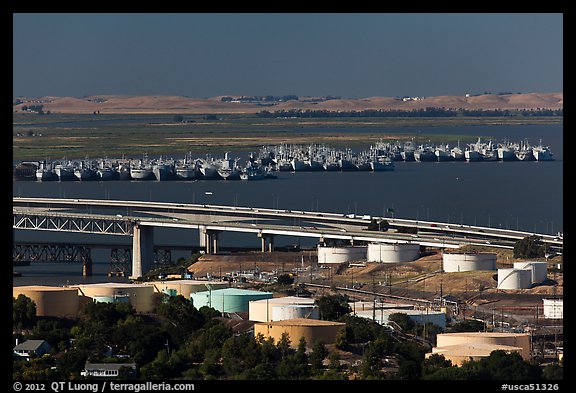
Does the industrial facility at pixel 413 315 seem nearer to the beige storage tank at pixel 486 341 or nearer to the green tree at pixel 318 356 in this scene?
the beige storage tank at pixel 486 341

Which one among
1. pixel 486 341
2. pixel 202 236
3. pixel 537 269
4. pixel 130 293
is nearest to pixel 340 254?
pixel 537 269

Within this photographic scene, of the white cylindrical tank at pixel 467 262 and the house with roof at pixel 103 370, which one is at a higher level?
the white cylindrical tank at pixel 467 262

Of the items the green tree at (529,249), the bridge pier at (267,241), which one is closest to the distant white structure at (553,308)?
the green tree at (529,249)

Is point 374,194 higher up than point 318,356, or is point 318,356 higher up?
point 374,194

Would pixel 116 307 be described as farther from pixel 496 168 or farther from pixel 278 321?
pixel 496 168

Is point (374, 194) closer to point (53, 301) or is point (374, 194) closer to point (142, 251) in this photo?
point (142, 251)
